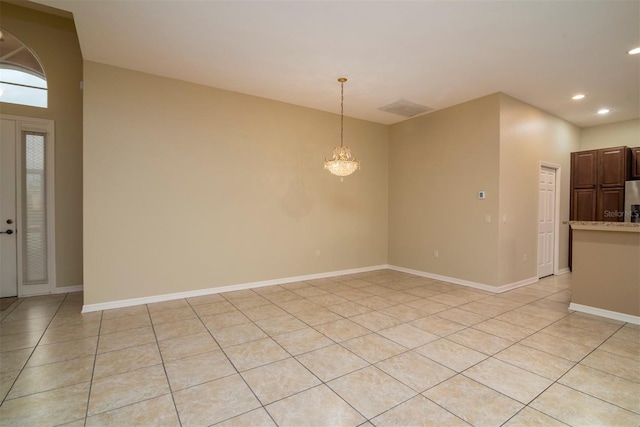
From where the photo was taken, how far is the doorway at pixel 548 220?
557 cm

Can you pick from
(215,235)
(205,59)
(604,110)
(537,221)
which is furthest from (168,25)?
(604,110)

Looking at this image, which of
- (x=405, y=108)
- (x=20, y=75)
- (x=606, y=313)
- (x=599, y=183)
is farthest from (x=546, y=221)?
(x=20, y=75)

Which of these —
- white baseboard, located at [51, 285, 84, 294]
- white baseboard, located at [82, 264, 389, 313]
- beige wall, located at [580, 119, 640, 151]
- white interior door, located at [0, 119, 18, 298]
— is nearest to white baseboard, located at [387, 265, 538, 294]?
white baseboard, located at [82, 264, 389, 313]

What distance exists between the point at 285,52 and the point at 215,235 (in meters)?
2.73

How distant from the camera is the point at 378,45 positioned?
10.8 feet

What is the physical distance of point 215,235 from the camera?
14.9 feet

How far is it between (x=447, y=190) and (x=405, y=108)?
1.66m

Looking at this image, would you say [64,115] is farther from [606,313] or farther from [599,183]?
[599,183]

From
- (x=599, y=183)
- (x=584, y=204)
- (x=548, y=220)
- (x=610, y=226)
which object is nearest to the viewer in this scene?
(x=610, y=226)

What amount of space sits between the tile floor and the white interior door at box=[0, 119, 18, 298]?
521 mm

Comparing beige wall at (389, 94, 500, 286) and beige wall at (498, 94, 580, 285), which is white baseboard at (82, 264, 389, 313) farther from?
beige wall at (498, 94, 580, 285)

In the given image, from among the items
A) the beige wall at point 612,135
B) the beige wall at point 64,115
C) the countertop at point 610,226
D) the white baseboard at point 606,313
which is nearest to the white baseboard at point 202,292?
the beige wall at point 64,115

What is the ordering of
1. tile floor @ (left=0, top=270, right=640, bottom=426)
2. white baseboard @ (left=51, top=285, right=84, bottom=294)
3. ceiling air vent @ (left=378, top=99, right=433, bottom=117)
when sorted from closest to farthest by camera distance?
tile floor @ (left=0, top=270, right=640, bottom=426) → white baseboard @ (left=51, top=285, right=84, bottom=294) → ceiling air vent @ (left=378, top=99, right=433, bottom=117)

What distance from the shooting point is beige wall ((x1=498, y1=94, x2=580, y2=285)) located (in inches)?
185
